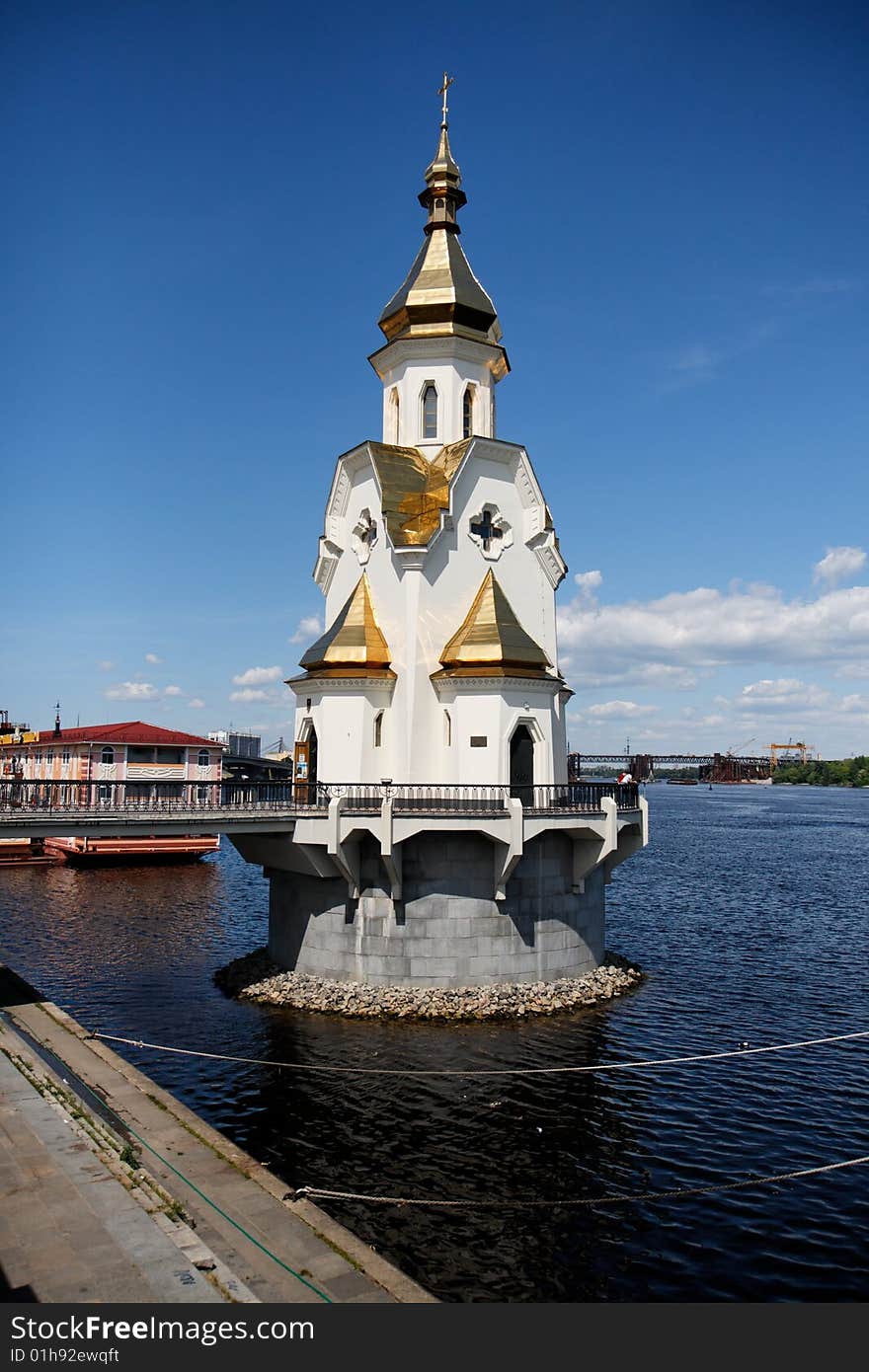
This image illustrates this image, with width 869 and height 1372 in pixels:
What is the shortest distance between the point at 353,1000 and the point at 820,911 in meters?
31.7

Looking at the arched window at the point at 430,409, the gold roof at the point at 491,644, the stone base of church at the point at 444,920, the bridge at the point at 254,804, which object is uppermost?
the arched window at the point at 430,409

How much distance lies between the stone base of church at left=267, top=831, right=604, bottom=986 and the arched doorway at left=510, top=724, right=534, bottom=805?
6.86 ft

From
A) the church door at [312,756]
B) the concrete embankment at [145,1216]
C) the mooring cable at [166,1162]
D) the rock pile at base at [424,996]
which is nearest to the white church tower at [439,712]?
the church door at [312,756]

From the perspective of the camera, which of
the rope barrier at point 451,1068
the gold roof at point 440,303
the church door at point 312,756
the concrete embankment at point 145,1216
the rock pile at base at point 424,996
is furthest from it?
the gold roof at point 440,303

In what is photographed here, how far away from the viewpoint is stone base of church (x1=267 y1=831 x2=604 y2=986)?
88.1 feet

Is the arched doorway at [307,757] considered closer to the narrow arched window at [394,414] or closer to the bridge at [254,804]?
the bridge at [254,804]

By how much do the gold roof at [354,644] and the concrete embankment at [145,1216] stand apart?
15.0 meters

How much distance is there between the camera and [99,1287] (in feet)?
34.9

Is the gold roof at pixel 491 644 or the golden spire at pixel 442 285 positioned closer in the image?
the gold roof at pixel 491 644

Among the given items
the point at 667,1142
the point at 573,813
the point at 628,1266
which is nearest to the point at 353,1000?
the point at 573,813

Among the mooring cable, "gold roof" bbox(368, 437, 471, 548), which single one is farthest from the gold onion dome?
the mooring cable

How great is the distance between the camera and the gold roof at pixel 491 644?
2934 centimetres

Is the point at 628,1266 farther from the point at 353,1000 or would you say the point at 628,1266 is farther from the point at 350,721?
the point at 350,721
